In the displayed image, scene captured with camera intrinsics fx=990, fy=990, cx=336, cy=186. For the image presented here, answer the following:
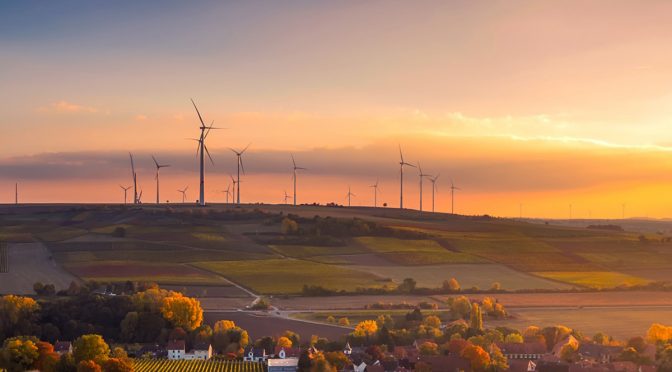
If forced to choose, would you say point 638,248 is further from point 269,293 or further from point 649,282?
point 269,293

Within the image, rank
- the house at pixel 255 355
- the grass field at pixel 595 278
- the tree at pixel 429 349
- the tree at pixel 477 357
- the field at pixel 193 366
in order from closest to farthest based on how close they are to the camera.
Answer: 1. the tree at pixel 477 357
2. the field at pixel 193 366
3. the tree at pixel 429 349
4. the house at pixel 255 355
5. the grass field at pixel 595 278

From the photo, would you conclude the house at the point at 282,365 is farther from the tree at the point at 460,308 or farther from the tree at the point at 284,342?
the tree at the point at 460,308

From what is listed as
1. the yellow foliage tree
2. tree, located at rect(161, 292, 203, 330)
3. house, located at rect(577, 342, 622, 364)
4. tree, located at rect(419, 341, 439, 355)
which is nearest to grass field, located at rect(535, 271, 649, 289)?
house, located at rect(577, 342, 622, 364)

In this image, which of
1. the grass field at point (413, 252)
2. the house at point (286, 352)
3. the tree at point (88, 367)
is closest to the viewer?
the tree at point (88, 367)

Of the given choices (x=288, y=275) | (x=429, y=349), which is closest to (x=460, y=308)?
(x=429, y=349)

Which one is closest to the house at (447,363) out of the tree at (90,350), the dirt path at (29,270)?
the tree at (90,350)

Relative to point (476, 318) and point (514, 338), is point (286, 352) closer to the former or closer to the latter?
point (514, 338)
